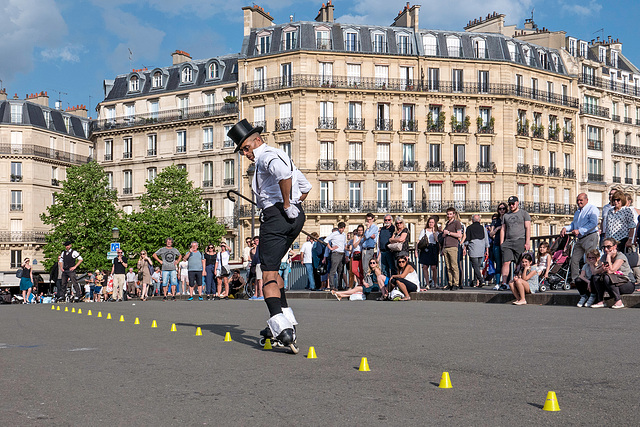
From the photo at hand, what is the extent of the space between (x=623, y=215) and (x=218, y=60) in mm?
51720

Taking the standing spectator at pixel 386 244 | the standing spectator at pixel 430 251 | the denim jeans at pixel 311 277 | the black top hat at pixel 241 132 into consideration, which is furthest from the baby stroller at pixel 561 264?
the black top hat at pixel 241 132

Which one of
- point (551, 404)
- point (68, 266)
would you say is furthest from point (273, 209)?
point (68, 266)

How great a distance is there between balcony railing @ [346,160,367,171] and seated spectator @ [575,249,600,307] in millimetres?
41918

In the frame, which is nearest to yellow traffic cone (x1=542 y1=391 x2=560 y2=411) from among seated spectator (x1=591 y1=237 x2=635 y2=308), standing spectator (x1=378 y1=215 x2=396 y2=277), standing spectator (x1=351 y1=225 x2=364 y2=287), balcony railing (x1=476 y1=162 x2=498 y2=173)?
seated spectator (x1=591 y1=237 x2=635 y2=308)

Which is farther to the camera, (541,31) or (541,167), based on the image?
(541,31)

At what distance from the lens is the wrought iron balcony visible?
55.1 m

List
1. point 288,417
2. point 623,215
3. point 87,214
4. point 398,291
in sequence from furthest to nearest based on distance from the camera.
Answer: point 87,214, point 398,291, point 623,215, point 288,417

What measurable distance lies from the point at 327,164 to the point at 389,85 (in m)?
7.31

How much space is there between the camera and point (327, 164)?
54.5 m

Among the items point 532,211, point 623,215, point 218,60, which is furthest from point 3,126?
point 623,215

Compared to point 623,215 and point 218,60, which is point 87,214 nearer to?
point 218,60

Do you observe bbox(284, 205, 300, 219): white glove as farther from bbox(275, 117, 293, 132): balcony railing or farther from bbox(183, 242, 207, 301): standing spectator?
bbox(275, 117, 293, 132): balcony railing

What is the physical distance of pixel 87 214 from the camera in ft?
198

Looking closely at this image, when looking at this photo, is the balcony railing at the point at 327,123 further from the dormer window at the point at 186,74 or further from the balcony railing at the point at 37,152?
the balcony railing at the point at 37,152
